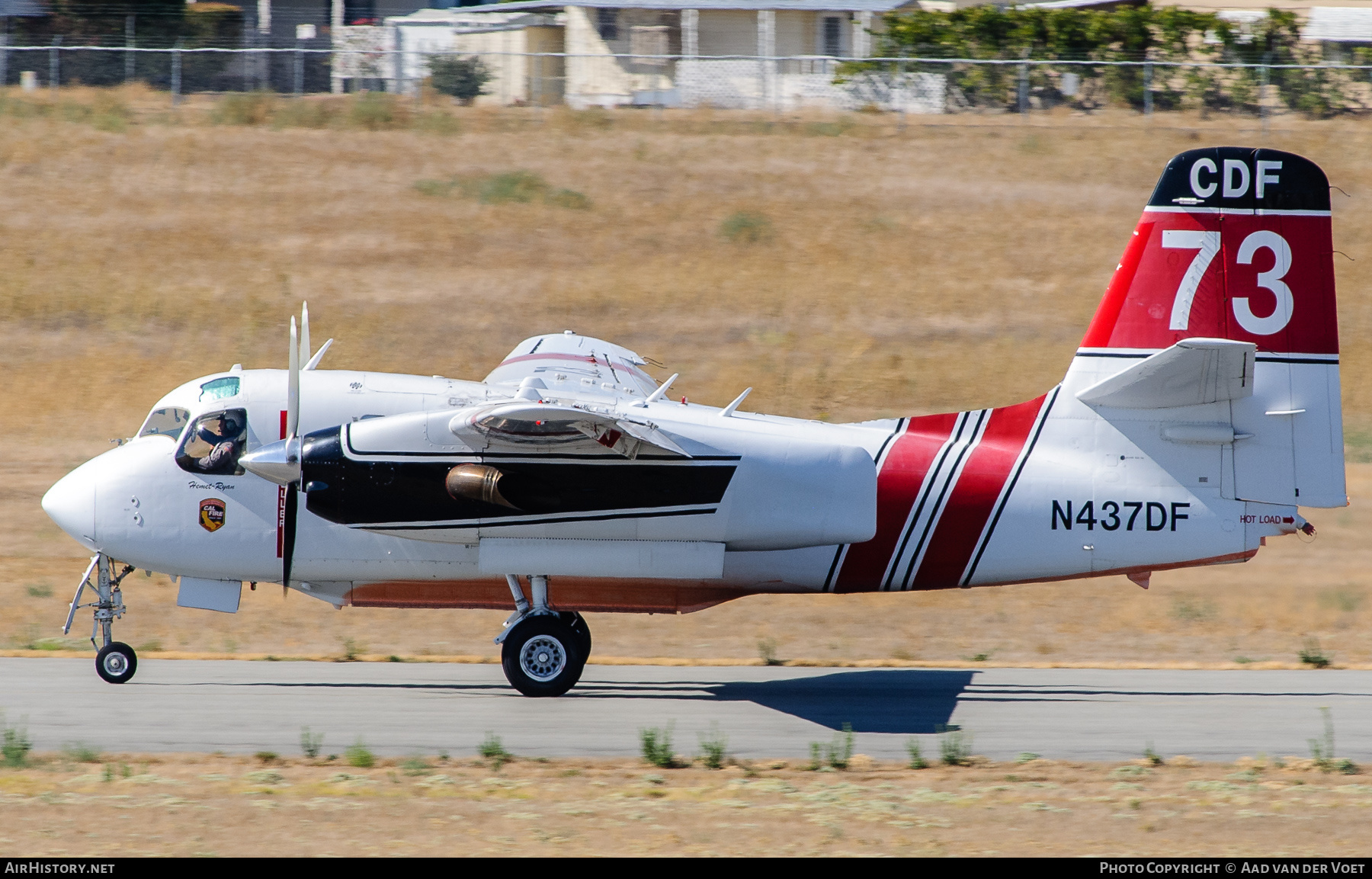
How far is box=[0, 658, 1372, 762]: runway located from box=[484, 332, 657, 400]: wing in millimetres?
3134

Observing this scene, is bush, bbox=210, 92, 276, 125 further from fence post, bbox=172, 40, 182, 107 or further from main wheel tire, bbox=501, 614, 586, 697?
main wheel tire, bbox=501, 614, 586, 697

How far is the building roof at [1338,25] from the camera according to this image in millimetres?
42469

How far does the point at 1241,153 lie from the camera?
1446cm

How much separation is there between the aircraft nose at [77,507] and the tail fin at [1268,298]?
35.7ft

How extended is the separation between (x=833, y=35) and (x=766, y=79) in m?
7.57

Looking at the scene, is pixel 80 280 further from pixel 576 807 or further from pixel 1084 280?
pixel 576 807

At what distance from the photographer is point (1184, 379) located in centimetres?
1398

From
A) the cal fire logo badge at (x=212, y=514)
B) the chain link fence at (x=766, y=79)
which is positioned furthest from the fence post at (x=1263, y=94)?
the cal fire logo badge at (x=212, y=514)

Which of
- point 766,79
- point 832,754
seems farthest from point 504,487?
point 766,79

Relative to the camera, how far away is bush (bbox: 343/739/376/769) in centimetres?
1141

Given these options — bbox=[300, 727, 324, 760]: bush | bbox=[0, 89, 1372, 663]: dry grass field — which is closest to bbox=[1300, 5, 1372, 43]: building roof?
bbox=[0, 89, 1372, 663]: dry grass field

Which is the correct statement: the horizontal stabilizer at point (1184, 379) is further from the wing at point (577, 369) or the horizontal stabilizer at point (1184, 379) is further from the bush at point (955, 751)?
the wing at point (577, 369)

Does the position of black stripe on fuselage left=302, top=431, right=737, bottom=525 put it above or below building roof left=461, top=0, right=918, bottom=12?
below

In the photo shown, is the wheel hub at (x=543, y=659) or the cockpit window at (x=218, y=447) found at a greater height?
the cockpit window at (x=218, y=447)
